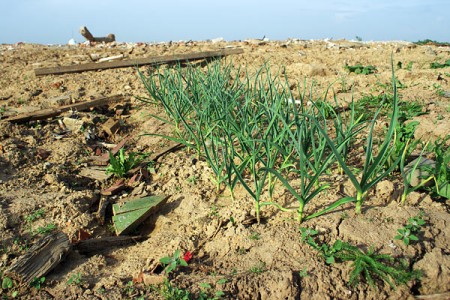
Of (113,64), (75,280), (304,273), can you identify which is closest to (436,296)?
(304,273)

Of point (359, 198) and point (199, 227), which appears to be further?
point (199, 227)

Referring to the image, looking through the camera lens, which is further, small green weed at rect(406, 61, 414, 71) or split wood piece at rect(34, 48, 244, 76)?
split wood piece at rect(34, 48, 244, 76)

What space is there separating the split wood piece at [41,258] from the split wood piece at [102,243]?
0.37 feet

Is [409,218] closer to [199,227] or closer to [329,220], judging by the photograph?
[329,220]

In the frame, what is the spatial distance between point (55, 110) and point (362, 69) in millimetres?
3725

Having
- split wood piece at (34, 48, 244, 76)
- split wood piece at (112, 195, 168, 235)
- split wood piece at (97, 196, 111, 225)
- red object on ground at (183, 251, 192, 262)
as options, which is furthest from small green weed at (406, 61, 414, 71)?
red object on ground at (183, 251, 192, 262)

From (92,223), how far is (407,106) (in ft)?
9.27

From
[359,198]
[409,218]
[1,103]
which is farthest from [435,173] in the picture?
[1,103]

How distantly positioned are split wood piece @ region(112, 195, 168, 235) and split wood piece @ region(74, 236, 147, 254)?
0.07 meters

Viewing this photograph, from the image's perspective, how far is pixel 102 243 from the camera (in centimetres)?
240

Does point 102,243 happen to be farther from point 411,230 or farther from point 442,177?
point 442,177

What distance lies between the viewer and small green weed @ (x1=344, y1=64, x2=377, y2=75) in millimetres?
5169

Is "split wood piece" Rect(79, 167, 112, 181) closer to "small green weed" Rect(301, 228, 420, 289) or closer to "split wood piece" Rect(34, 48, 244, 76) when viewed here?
"small green weed" Rect(301, 228, 420, 289)

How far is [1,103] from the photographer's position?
462 centimetres
